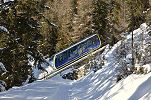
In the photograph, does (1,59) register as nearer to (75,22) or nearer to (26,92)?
(26,92)

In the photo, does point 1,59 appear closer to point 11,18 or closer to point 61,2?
point 11,18

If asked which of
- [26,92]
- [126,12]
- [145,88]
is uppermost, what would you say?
[126,12]

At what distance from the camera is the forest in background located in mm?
17516

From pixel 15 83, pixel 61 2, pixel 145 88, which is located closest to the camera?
pixel 145 88

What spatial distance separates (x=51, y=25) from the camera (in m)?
15.5

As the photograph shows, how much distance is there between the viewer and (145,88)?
841 cm

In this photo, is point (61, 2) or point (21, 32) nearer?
point (21, 32)

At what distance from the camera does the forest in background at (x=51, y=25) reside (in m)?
17.5

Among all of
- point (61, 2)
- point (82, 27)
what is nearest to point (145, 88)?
point (82, 27)

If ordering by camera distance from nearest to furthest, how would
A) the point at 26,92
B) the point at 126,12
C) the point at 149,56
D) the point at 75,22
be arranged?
1. the point at 26,92
2. the point at 149,56
3. the point at 126,12
4. the point at 75,22

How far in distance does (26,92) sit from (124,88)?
626 centimetres

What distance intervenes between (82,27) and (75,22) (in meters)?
4.89

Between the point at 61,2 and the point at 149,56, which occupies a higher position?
the point at 61,2

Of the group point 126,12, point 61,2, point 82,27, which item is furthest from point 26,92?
point 61,2
